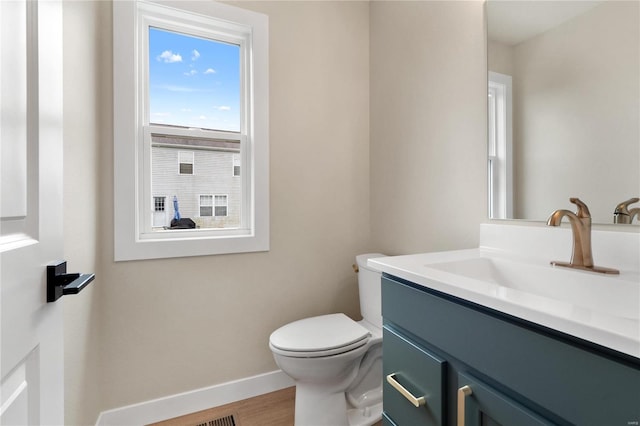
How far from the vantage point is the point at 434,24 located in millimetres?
1481

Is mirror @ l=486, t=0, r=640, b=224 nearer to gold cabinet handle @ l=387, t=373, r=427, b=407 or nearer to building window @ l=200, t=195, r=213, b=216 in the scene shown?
gold cabinet handle @ l=387, t=373, r=427, b=407

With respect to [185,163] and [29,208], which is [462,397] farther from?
[185,163]

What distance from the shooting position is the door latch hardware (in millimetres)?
576

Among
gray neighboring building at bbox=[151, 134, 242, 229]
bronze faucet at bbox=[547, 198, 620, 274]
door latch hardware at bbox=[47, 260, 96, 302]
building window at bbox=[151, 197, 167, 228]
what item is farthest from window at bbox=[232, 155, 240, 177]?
bronze faucet at bbox=[547, 198, 620, 274]

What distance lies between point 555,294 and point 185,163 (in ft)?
5.72

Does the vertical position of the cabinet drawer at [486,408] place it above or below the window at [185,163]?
below

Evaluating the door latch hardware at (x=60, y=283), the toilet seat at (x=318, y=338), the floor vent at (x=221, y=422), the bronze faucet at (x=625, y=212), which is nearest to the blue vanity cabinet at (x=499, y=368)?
the toilet seat at (x=318, y=338)

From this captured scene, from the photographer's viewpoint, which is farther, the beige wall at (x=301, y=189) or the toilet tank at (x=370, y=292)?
the toilet tank at (x=370, y=292)

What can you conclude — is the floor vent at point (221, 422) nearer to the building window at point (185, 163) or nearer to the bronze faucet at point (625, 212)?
the building window at point (185, 163)

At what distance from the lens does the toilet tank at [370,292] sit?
161 centimetres

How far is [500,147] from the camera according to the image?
3.92 feet

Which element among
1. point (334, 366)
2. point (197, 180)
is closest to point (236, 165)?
point (197, 180)

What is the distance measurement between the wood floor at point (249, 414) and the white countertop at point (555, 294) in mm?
1046

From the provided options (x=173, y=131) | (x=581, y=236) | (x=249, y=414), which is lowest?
(x=249, y=414)
